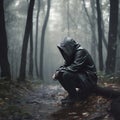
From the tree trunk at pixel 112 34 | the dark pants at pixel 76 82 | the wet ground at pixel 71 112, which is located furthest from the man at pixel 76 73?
the tree trunk at pixel 112 34

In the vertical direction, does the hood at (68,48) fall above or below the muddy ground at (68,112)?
above

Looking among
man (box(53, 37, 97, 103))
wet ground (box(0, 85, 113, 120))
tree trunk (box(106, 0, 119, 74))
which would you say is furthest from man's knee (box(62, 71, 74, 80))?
Answer: tree trunk (box(106, 0, 119, 74))

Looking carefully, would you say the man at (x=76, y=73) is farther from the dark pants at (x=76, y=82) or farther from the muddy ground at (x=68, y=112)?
the muddy ground at (x=68, y=112)

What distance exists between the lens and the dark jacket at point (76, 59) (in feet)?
24.7

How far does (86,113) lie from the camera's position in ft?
22.3

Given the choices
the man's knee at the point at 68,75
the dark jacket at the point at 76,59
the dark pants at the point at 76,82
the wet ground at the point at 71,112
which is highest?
the dark jacket at the point at 76,59

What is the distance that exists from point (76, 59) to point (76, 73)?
31cm

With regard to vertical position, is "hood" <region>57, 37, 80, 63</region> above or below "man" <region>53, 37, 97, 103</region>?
above

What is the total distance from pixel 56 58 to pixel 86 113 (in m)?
75.1

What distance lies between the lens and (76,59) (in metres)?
7.58

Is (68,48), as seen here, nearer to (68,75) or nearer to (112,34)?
(68,75)

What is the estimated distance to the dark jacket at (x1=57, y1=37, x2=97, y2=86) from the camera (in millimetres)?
7516

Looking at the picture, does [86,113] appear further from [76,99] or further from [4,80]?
[4,80]

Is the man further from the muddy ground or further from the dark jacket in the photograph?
the muddy ground
